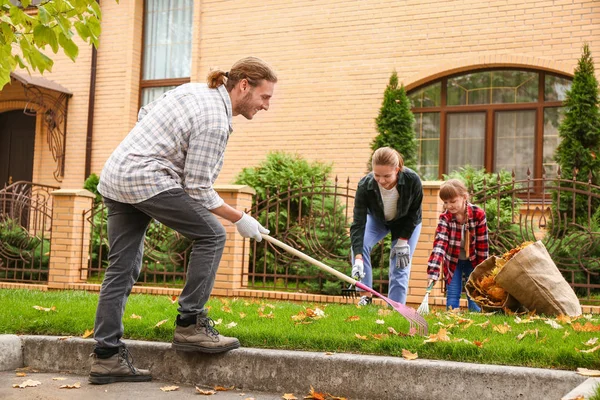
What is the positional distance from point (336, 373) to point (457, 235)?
2.73 m

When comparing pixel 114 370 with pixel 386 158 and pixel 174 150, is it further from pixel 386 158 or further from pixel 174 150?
pixel 386 158

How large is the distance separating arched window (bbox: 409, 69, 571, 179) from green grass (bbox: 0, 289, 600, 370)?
18.7 feet

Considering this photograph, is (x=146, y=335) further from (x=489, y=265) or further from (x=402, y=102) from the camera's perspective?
(x=402, y=102)

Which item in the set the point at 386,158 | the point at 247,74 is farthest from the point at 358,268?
the point at 247,74

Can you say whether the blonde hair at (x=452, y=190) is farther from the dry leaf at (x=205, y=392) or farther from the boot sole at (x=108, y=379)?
the boot sole at (x=108, y=379)

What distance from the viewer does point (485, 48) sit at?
11.0 meters

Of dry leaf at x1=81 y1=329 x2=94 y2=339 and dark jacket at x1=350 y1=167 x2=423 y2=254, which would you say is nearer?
dry leaf at x1=81 y1=329 x2=94 y2=339

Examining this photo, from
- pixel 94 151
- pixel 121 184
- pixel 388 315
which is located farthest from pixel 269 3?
pixel 121 184

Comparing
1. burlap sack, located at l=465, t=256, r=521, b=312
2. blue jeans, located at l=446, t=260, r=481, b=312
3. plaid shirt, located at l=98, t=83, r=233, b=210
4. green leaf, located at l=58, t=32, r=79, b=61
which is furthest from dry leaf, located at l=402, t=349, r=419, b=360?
green leaf, located at l=58, t=32, r=79, b=61

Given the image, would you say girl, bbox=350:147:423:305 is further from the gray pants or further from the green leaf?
the green leaf

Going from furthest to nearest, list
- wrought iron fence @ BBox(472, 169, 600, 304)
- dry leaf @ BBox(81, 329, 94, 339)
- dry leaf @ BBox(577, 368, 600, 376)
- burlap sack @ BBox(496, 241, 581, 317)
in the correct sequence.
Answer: wrought iron fence @ BBox(472, 169, 600, 304), burlap sack @ BBox(496, 241, 581, 317), dry leaf @ BBox(81, 329, 94, 339), dry leaf @ BBox(577, 368, 600, 376)

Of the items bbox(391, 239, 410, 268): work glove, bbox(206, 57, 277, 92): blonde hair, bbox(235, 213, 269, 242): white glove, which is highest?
bbox(206, 57, 277, 92): blonde hair

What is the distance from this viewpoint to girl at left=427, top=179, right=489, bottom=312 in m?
6.23

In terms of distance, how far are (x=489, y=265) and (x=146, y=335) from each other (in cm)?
300
